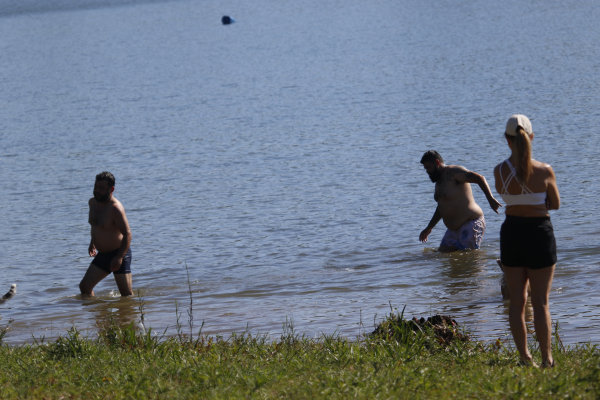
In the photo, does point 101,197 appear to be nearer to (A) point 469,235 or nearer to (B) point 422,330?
(B) point 422,330

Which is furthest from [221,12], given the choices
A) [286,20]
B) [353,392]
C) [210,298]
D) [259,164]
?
[353,392]

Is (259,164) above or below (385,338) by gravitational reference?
above

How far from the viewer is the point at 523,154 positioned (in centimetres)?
545

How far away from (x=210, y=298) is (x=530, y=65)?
31405 mm

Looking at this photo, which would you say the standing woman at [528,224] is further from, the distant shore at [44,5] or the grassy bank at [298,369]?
the distant shore at [44,5]

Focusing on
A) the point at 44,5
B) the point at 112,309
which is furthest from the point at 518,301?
the point at 44,5

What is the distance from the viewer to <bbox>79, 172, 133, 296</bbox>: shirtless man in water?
380 inches

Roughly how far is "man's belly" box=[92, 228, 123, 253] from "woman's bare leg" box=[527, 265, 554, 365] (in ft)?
19.1

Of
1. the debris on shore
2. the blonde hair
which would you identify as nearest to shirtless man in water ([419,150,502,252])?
the debris on shore

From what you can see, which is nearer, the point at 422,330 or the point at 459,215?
the point at 422,330

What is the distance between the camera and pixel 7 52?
6194cm

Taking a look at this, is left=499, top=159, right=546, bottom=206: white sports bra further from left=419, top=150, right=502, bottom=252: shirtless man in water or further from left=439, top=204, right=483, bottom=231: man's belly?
left=439, top=204, right=483, bottom=231: man's belly

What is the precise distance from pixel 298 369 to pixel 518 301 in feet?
5.63

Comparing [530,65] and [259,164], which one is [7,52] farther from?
[259,164]
